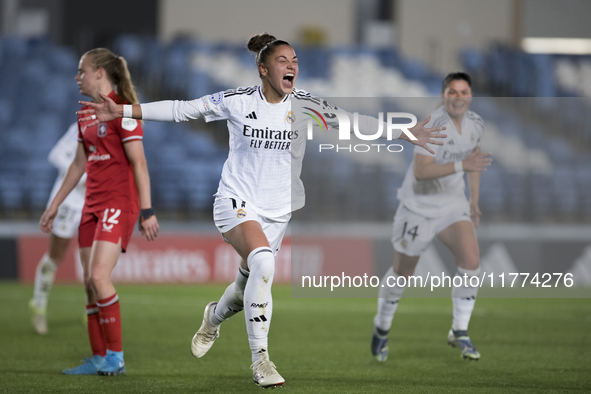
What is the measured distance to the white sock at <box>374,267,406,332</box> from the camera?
6.14m

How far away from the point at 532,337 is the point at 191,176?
8.02 meters

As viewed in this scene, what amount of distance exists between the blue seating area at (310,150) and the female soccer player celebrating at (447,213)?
0.83m

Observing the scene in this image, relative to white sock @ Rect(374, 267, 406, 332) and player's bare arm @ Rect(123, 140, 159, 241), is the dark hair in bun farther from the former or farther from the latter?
white sock @ Rect(374, 267, 406, 332)

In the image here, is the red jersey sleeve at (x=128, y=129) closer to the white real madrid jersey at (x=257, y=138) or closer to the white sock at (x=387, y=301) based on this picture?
the white real madrid jersey at (x=257, y=138)

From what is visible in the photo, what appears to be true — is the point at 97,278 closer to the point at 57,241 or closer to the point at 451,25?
the point at 57,241

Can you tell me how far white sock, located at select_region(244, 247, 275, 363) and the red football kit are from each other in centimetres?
112

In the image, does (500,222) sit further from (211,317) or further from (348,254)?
(211,317)

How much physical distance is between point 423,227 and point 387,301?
0.67m

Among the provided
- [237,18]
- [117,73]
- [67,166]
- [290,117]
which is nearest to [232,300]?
[290,117]

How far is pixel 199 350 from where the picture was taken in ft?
17.4

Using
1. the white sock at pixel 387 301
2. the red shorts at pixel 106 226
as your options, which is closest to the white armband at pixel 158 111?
the red shorts at pixel 106 226

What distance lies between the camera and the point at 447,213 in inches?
240

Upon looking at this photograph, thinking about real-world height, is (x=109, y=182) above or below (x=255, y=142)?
below

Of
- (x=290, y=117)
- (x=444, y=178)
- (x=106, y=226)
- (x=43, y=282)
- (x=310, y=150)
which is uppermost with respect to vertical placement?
(x=290, y=117)
